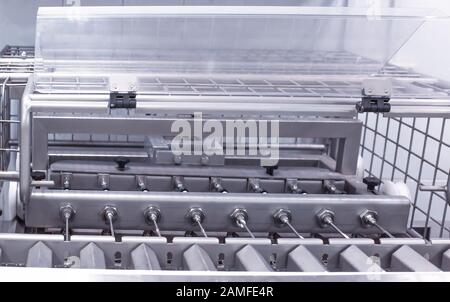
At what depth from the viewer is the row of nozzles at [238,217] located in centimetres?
86

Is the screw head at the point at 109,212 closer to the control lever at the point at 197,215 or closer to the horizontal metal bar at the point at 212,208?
the horizontal metal bar at the point at 212,208

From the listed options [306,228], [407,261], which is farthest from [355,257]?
[306,228]

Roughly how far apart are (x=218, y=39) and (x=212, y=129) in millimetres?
151

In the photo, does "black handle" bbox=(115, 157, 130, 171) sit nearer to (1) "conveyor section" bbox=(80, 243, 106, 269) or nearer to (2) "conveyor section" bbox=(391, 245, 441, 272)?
(1) "conveyor section" bbox=(80, 243, 106, 269)

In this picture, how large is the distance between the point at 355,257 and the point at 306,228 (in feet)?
0.61

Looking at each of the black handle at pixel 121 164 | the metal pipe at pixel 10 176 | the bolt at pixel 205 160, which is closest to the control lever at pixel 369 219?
the bolt at pixel 205 160

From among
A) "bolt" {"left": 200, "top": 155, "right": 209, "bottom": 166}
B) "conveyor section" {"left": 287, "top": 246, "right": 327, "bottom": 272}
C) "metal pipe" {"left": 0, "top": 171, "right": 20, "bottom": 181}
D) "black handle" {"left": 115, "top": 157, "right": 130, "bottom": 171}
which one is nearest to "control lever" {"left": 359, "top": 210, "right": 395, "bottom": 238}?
"conveyor section" {"left": 287, "top": 246, "right": 327, "bottom": 272}

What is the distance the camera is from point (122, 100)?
84cm

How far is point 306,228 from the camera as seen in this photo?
928mm

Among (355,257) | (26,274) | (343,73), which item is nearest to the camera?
(26,274)

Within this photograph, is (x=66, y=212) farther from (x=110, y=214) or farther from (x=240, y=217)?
(x=240, y=217)

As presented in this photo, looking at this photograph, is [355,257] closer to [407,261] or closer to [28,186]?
[407,261]

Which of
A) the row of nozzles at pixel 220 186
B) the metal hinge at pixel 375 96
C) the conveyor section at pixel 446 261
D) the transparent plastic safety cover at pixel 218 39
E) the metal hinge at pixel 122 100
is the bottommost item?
the conveyor section at pixel 446 261

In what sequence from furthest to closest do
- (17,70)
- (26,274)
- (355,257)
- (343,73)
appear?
(17,70) → (343,73) → (355,257) → (26,274)
